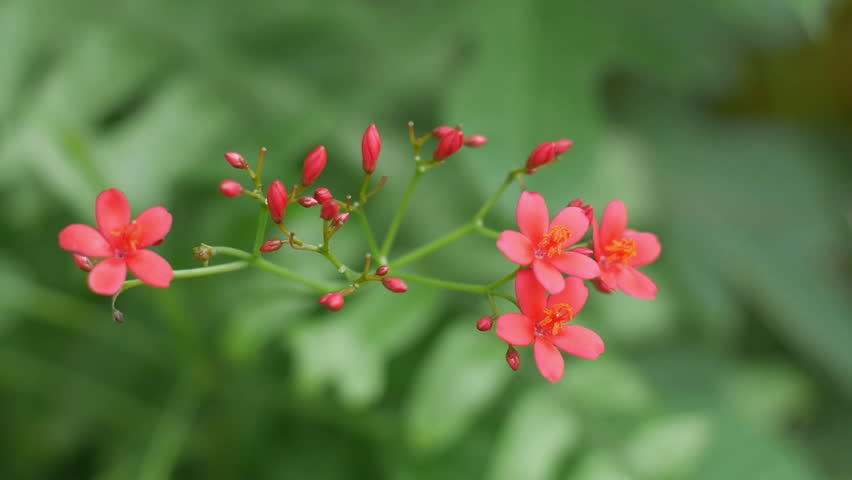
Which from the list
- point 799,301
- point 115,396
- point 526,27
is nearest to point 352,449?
point 115,396

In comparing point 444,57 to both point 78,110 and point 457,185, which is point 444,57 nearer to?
point 457,185

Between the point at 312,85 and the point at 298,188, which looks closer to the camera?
the point at 298,188

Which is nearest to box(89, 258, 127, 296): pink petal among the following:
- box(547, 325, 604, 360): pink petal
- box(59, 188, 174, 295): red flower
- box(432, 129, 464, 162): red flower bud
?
box(59, 188, 174, 295): red flower

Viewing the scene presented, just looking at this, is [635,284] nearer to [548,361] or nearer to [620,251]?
[620,251]

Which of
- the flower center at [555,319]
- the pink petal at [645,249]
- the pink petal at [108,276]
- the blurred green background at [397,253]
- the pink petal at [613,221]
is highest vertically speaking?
the pink petal at [613,221]

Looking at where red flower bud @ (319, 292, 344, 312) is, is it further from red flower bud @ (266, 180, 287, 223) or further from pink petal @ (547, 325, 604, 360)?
pink petal @ (547, 325, 604, 360)

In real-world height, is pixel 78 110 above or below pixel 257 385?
above

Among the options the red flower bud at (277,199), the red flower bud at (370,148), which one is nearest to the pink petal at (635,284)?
the red flower bud at (370,148)

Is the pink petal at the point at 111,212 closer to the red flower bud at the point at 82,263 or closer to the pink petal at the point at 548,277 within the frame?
the red flower bud at the point at 82,263
